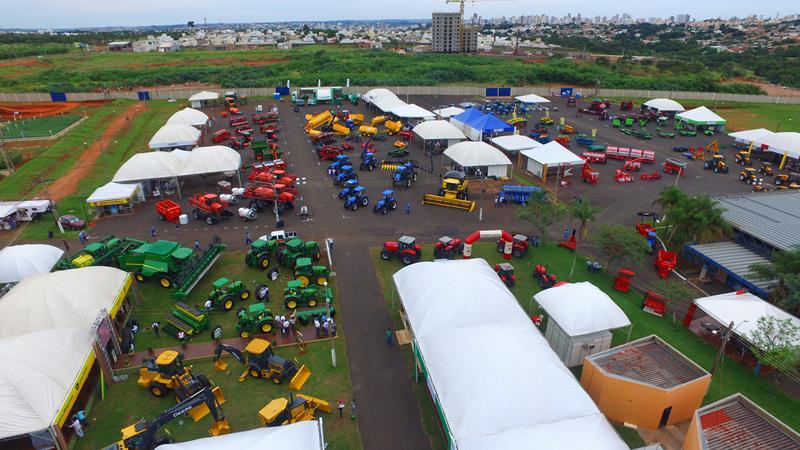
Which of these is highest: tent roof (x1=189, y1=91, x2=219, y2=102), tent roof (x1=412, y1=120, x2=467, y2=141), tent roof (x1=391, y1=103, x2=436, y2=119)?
tent roof (x1=189, y1=91, x2=219, y2=102)

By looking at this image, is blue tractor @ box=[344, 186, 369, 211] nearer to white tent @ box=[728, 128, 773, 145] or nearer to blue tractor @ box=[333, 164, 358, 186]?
blue tractor @ box=[333, 164, 358, 186]

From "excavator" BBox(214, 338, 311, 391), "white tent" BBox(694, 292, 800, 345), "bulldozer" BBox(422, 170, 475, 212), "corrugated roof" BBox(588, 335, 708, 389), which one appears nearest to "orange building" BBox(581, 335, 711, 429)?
"corrugated roof" BBox(588, 335, 708, 389)

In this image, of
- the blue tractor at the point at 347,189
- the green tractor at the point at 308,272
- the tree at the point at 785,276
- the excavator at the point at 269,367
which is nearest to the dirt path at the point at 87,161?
the blue tractor at the point at 347,189

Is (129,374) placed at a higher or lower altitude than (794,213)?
lower

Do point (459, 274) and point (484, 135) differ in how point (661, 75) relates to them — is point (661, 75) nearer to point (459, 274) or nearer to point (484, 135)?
point (484, 135)

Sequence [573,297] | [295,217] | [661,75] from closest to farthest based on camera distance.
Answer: [573,297], [295,217], [661,75]

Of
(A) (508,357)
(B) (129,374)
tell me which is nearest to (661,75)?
(A) (508,357)
